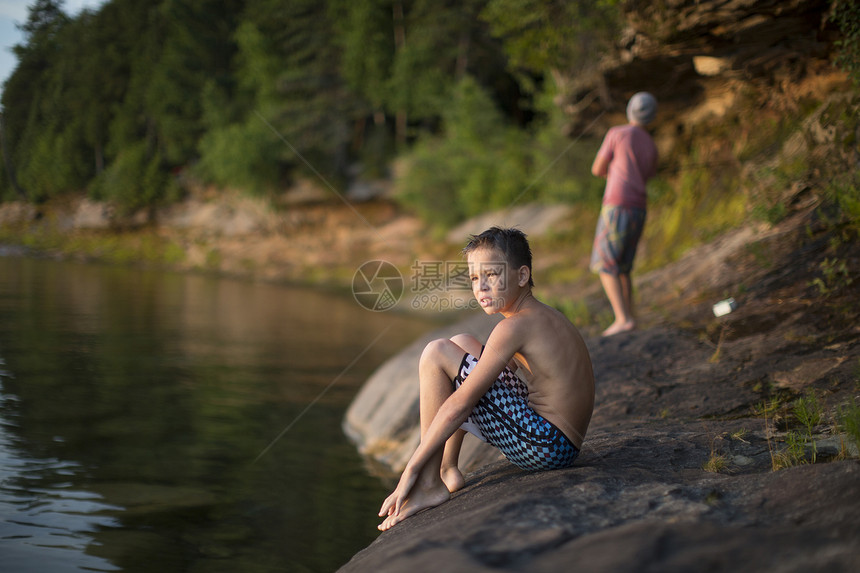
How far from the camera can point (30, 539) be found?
4348mm

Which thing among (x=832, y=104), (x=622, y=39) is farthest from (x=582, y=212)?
(x=832, y=104)

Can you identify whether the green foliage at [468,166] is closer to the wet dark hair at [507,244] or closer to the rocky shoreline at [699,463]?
the rocky shoreline at [699,463]

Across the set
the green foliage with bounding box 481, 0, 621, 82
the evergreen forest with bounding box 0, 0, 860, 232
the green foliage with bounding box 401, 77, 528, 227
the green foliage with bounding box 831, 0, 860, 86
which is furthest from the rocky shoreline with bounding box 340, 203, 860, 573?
the green foliage with bounding box 401, 77, 528, 227

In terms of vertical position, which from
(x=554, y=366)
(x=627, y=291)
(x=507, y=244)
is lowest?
(x=554, y=366)

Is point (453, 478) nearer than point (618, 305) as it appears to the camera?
Yes

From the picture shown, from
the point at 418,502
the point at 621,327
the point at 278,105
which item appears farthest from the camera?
the point at 278,105

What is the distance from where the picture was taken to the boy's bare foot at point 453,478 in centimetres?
343

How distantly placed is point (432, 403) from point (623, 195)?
12.9 ft

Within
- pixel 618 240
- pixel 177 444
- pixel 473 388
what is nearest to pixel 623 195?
pixel 618 240

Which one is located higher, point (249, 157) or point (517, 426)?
point (249, 157)

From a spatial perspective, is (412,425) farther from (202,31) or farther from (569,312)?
(202,31)

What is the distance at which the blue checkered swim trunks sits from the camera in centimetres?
318

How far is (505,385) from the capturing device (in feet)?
10.6

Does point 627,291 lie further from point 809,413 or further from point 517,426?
point 517,426
